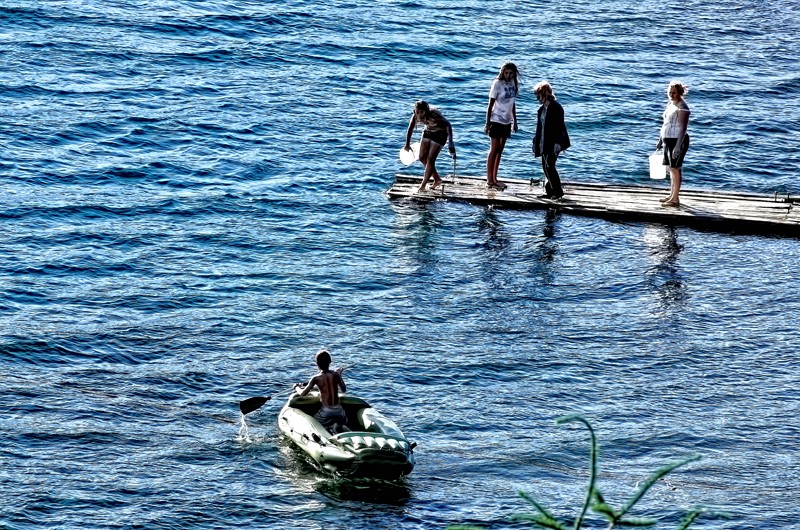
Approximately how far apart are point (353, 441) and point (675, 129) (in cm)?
1121

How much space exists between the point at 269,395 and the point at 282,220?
9.43 m

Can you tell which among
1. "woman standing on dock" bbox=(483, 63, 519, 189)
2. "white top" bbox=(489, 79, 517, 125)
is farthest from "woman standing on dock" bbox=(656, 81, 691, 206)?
"white top" bbox=(489, 79, 517, 125)

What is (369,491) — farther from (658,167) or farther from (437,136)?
(437,136)

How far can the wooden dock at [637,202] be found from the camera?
2553cm

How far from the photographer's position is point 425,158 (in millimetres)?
27094

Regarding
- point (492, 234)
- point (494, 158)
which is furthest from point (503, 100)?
point (492, 234)

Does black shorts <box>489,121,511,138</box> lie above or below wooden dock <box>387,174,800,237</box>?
above

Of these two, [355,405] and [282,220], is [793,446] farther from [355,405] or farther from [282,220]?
[282,220]

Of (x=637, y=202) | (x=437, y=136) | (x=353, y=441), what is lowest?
(x=353, y=441)

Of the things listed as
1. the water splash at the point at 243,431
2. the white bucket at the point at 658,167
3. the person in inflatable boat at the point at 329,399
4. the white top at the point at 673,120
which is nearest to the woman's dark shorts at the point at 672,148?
the white top at the point at 673,120

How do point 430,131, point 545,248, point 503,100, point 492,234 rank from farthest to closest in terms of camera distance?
1. point 430,131
2. point 492,234
3. point 503,100
4. point 545,248

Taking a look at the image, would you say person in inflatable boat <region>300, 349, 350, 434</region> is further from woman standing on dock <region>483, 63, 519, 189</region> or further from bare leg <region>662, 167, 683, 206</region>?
bare leg <region>662, 167, 683, 206</region>

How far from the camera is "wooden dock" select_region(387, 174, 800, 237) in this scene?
2553 cm

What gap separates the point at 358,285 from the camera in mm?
23859
